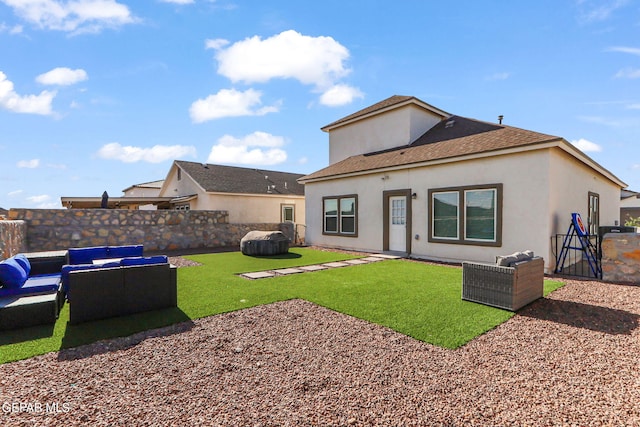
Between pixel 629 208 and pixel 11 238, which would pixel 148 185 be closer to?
pixel 11 238

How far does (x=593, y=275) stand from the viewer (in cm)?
807

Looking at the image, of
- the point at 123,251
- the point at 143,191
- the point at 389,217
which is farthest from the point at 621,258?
the point at 143,191

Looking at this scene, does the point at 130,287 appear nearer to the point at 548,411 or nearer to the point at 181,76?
the point at 548,411

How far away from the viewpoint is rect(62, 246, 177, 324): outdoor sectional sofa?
4.48 meters

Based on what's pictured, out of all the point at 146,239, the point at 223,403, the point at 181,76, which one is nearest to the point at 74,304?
the point at 223,403

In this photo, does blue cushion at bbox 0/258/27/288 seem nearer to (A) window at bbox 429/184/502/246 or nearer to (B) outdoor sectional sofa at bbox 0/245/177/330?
(B) outdoor sectional sofa at bbox 0/245/177/330

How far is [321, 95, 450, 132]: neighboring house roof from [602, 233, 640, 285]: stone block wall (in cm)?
921

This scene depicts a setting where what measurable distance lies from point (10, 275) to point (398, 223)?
1082cm

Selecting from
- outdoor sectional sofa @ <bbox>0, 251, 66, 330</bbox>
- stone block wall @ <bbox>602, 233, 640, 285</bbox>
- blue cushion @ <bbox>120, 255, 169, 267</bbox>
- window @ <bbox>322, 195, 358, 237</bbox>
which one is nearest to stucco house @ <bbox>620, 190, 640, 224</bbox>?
stone block wall @ <bbox>602, 233, 640, 285</bbox>

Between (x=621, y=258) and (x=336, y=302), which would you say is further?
(x=621, y=258)

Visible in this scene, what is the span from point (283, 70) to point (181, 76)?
13.1 ft

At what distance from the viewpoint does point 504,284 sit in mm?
5211

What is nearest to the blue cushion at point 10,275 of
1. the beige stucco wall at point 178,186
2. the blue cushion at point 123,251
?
the blue cushion at point 123,251

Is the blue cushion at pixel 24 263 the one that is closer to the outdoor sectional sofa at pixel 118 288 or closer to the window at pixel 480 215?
the outdoor sectional sofa at pixel 118 288
